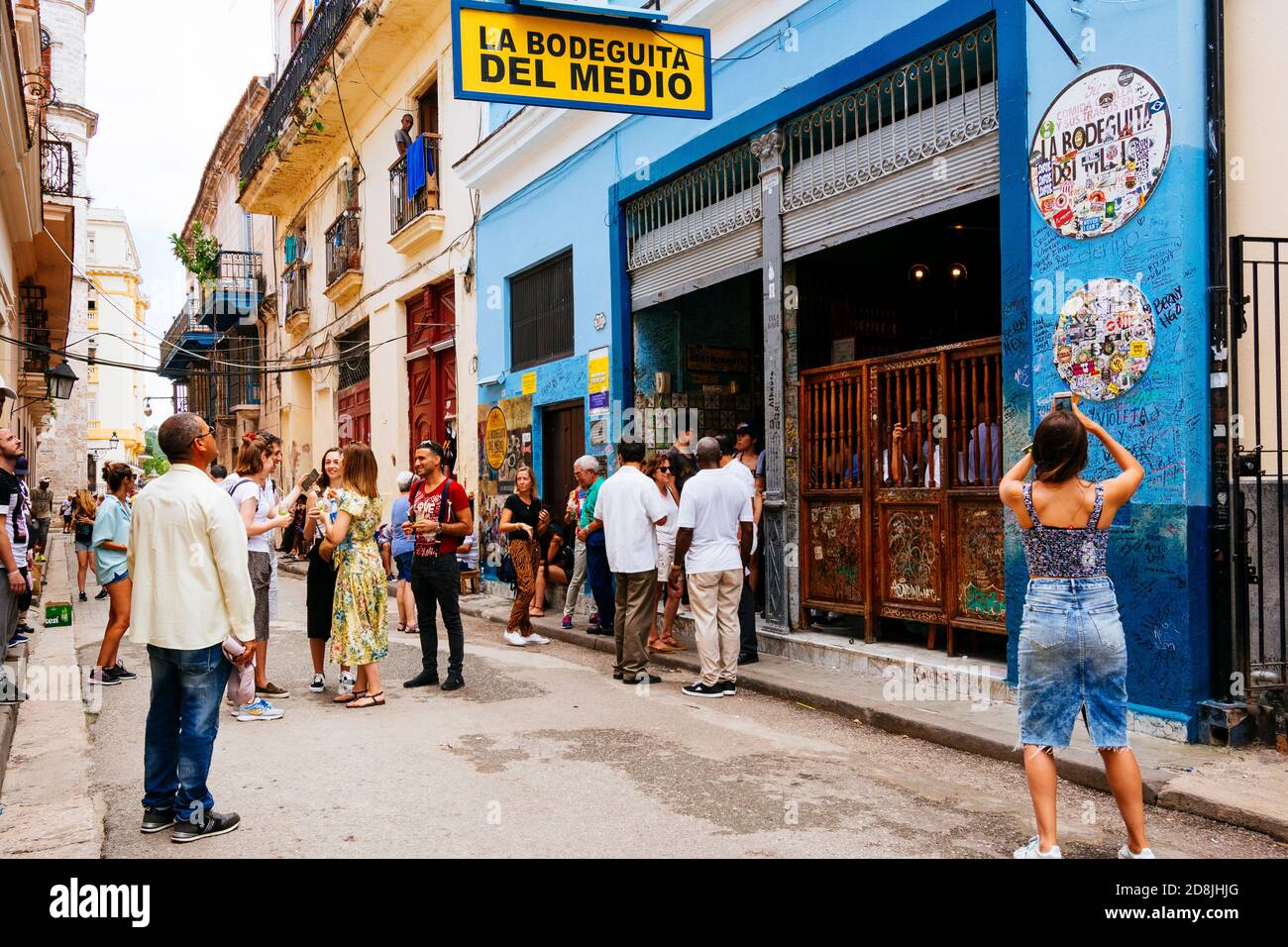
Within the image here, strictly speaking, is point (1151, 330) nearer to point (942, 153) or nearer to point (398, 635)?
Result: point (942, 153)

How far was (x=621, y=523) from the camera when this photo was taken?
25.5 ft

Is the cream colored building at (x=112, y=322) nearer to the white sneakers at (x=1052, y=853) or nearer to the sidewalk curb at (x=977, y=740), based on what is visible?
the sidewalk curb at (x=977, y=740)

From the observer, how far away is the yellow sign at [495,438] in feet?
45.7

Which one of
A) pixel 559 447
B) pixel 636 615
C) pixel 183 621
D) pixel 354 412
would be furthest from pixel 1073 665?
pixel 354 412

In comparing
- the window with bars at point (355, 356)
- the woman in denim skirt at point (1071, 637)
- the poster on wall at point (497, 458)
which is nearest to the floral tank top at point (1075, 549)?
the woman in denim skirt at point (1071, 637)

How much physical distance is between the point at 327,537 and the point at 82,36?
112 feet

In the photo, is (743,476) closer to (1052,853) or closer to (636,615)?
(636,615)

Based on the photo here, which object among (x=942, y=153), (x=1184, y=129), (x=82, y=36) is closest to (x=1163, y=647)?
(x=1184, y=129)

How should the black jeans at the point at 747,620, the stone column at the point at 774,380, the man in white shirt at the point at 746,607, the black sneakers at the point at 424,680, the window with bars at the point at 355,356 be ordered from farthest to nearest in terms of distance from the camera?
the window with bars at the point at 355,356, the stone column at the point at 774,380, the black jeans at the point at 747,620, the man in white shirt at the point at 746,607, the black sneakers at the point at 424,680

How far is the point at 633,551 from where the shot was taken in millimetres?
7738

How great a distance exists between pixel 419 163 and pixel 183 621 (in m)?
12.7

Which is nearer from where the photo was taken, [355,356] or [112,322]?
[355,356]

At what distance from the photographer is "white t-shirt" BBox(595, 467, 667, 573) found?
7746 mm

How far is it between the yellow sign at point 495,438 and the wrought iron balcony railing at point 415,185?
3.85m
